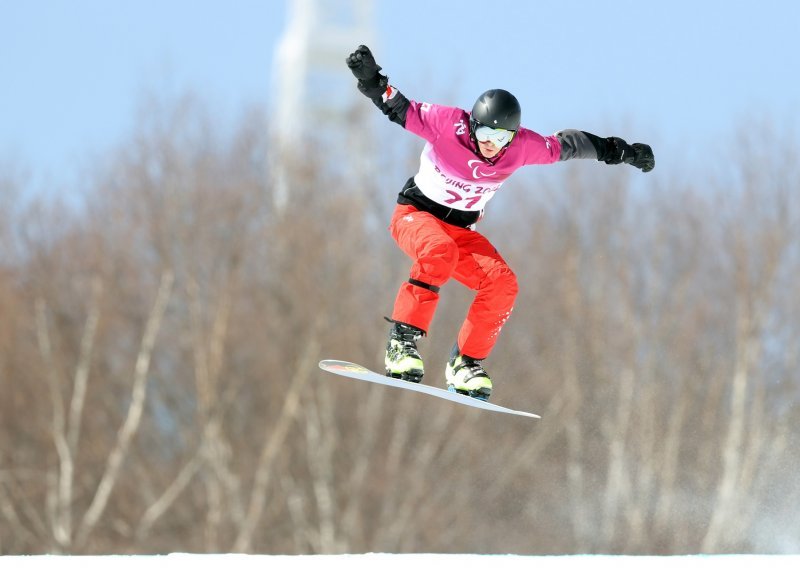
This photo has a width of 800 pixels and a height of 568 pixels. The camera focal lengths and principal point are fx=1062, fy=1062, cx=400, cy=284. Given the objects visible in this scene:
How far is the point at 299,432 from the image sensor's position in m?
21.6

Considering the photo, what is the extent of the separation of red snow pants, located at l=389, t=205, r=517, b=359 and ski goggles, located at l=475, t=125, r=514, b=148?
2.27ft

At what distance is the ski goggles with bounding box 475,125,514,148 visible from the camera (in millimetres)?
6754

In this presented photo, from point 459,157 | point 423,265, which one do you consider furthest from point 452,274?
point 459,157

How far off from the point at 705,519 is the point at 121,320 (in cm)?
1234

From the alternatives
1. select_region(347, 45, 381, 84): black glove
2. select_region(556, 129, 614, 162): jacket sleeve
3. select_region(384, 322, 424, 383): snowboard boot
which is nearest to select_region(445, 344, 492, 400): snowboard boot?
select_region(384, 322, 424, 383): snowboard boot

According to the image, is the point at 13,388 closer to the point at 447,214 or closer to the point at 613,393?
the point at 613,393

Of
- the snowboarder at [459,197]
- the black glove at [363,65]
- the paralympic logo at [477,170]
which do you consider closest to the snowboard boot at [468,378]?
the snowboarder at [459,197]

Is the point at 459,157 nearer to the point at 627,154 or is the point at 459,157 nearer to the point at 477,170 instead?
the point at 477,170
